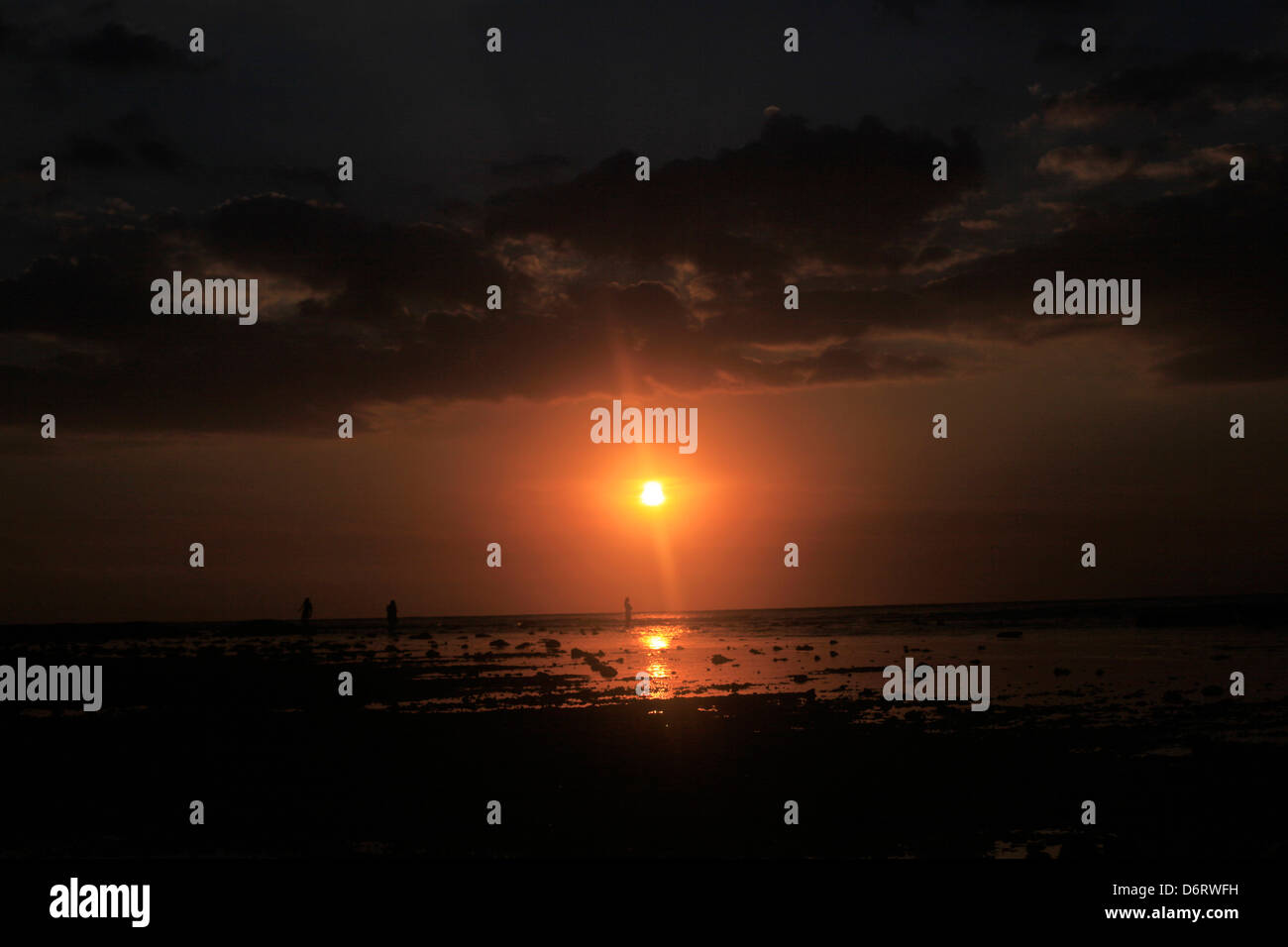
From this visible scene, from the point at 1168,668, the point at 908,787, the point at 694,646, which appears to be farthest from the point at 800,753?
the point at 694,646

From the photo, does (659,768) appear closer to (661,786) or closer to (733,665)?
(661,786)

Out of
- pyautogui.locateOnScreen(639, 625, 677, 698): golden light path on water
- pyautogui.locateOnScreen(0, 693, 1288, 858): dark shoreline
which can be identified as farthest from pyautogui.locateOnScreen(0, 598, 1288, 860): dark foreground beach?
pyautogui.locateOnScreen(639, 625, 677, 698): golden light path on water

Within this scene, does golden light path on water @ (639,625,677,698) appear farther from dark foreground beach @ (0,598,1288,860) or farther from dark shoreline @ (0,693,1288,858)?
dark shoreline @ (0,693,1288,858)

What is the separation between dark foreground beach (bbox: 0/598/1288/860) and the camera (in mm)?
13273

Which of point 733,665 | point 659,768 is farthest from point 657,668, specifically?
point 659,768

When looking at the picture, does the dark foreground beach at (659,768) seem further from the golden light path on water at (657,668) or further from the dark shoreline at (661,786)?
the golden light path on water at (657,668)

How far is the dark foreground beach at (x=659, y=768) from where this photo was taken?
13.3m

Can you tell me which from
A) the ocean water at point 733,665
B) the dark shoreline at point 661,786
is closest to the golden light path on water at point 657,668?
the ocean water at point 733,665

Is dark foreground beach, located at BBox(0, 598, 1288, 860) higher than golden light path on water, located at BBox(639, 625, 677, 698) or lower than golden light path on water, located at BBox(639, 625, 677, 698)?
higher

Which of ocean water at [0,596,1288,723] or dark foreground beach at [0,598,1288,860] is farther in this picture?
ocean water at [0,596,1288,723]

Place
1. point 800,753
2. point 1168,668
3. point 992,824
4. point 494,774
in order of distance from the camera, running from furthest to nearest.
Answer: point 1168,668
point 800,753
point 494,774
point 992,824

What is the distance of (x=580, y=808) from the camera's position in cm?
1473
